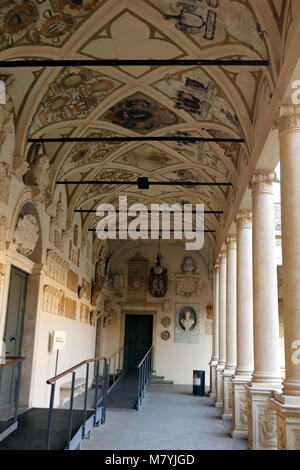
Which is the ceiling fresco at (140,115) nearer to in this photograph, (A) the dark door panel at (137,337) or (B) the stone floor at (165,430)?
(B) the stone floor at (165,430)

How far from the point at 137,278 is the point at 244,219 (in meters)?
12.1

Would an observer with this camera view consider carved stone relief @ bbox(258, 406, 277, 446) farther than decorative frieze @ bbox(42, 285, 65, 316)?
No

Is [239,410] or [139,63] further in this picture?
[239,410]

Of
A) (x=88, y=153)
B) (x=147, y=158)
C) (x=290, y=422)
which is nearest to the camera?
(x=290, y=422)

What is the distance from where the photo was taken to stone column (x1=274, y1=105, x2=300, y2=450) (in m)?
4.85

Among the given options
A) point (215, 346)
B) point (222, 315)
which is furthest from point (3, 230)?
point (215, 346)

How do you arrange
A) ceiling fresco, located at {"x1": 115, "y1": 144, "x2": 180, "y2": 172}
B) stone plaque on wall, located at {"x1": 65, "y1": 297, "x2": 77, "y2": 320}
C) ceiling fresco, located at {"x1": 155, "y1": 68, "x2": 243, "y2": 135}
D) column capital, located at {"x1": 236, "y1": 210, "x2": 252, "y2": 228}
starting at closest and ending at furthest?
ceiling fresco, located at {"x1": 155, "y1": 68, "x2": 243, "y2": 135} → column capital, located at {"x1": 236, "y1": 210, "x2": 252, "y2": 228} → ceiling fresco, located at {"x1": 115, "y1": 144, "x2": 180, "y2": 172} → stone plaque on wall, located at {"x1": 65, "y1": 297, "x2": 77, "y2": 320}

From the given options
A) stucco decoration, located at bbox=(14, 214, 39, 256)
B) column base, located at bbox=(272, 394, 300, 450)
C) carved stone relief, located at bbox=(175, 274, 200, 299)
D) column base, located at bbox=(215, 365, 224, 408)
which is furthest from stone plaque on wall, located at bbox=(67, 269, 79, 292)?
column base, located at bbox=(272, 394, 300, 450)

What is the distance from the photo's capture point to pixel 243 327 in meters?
8.95

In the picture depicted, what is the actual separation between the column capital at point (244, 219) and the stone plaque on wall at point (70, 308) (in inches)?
210

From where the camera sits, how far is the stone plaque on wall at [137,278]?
21250 millimetres

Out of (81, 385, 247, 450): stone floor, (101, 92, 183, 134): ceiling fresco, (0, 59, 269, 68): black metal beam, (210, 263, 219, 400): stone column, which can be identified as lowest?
(81, 385, 247, 450): stone floor

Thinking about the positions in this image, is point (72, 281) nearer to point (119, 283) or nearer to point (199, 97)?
point (199, 97)

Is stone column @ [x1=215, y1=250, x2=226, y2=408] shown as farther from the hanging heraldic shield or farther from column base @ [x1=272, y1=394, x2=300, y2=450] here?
column base @ [x1=272, y1=394, x2=300, y2=450]
